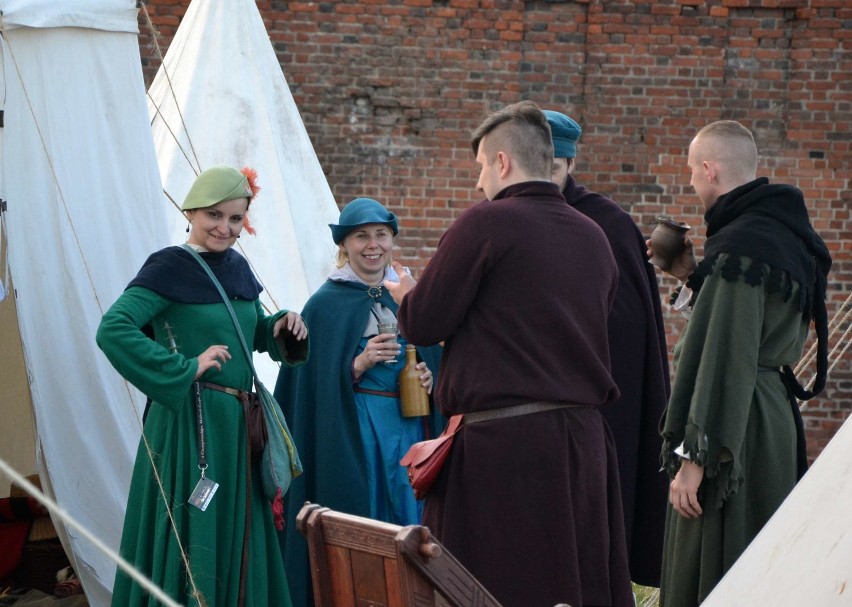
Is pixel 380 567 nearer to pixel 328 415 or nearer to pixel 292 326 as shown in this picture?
pixel 292 326

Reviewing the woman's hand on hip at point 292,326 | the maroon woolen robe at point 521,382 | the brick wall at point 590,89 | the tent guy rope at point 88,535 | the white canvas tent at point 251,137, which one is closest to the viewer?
the tent guy rope at point 88,535

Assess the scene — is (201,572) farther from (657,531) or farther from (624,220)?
(624,220)

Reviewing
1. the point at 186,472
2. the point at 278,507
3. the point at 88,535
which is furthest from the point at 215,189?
the point at 88,535

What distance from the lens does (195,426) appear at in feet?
12.3

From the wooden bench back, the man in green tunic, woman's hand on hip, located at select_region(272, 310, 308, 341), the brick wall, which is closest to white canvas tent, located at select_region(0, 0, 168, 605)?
woman's hand on hip, located at select_region(272, 310, 308, 341)

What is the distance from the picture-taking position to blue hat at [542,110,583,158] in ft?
13.3

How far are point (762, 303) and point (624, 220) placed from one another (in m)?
0.97

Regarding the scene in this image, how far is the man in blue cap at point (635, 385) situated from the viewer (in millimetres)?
4156

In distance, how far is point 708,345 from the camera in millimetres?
3328

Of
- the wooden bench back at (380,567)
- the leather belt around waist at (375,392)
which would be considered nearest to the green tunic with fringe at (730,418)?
the wooden bench back at (380,567)

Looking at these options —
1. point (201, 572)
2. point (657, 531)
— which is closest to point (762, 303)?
point (657, 531)

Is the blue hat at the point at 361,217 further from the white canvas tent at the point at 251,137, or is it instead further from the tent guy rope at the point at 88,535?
the tent guy rope at the point at 88,535

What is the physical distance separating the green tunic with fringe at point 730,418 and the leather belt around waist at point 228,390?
1336mm

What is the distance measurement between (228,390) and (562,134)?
4.62 feet
